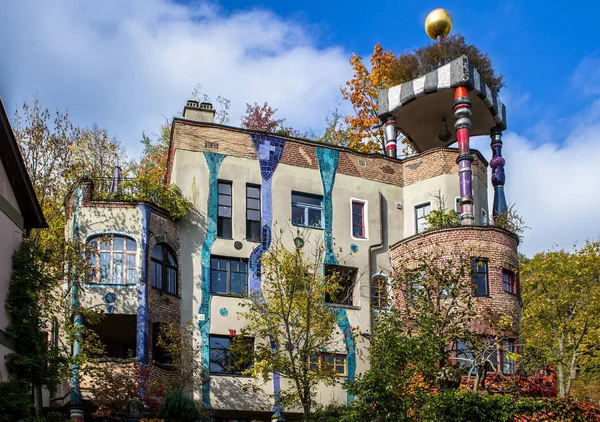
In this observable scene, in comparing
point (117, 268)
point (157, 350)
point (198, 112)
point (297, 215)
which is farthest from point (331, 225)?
point (117, 268)

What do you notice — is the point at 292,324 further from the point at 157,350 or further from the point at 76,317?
the point at 76,317

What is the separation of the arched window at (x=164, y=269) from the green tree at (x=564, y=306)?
12.6 metres

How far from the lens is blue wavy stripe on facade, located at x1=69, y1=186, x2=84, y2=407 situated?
2808 centimetres

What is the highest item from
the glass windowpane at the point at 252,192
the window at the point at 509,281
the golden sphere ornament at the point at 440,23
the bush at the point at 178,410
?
the golden sphere ornament at the point at 440,23

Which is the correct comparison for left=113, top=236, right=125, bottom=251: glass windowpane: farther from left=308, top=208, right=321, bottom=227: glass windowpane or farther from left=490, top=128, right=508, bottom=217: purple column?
left=490, top=128, right=508, bottom=217: purple column

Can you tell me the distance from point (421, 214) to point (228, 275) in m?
8.19

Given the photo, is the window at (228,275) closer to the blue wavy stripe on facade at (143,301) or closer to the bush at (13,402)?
the blue wavy stripe on facade at (143,301)

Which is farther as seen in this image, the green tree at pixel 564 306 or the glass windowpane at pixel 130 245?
the green tree at pixel 564 306

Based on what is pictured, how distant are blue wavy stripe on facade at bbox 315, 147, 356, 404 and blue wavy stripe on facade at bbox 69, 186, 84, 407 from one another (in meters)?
8.45

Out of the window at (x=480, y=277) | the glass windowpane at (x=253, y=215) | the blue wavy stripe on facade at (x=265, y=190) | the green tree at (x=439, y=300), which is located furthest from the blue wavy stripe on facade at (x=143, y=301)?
the window at (x=480, y=277)

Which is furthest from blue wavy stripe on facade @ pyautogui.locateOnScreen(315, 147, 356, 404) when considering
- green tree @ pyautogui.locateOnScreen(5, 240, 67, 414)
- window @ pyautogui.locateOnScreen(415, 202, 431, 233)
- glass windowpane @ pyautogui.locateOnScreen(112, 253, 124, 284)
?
green tree @ pyautogui.locateOnScreen(5, 240, 67, 414)

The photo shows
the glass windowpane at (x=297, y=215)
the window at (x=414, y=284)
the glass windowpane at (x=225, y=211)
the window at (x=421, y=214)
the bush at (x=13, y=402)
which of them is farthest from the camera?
the window at (x=421, y=214)

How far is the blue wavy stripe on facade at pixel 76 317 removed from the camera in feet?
92.1

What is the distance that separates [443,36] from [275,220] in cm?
1210
